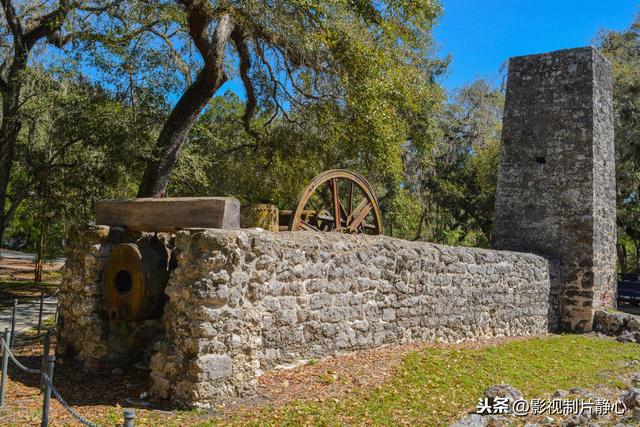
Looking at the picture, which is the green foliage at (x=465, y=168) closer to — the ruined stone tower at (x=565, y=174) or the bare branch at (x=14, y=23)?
the ruined stone tower at (x=565, y=174)

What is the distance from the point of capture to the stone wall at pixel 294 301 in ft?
18.6

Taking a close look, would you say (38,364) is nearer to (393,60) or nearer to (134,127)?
(134,127)

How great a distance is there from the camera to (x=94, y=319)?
267 inches

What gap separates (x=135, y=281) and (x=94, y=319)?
0.87 m

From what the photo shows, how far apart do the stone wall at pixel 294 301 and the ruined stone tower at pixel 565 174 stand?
3.40m

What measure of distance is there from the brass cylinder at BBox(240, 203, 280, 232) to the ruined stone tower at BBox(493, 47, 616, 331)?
754cm

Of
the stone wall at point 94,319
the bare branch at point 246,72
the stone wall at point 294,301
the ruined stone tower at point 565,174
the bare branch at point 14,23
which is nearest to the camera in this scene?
the stone wall at point 294,301

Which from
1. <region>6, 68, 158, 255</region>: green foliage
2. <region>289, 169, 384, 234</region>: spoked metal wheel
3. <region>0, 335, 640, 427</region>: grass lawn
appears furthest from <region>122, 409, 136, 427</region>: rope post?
<region>6, 68, 158, 255</region>: green foliage

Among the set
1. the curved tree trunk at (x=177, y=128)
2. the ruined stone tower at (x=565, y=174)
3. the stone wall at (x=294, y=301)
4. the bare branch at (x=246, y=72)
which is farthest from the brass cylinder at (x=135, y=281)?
the ruined stone tower at (x=565, y=174)

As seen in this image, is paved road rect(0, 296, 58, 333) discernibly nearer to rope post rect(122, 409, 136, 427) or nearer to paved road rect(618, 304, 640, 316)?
rope post rect(122, 409, 136, 427)

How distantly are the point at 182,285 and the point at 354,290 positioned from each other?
259 centimetres

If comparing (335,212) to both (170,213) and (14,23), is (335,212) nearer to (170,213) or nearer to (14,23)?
(170,213)

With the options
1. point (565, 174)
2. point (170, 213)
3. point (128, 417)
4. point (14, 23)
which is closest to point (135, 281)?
point (170, 213)

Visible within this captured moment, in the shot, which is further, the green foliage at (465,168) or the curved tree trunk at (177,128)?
the green foliage at (465,168)
